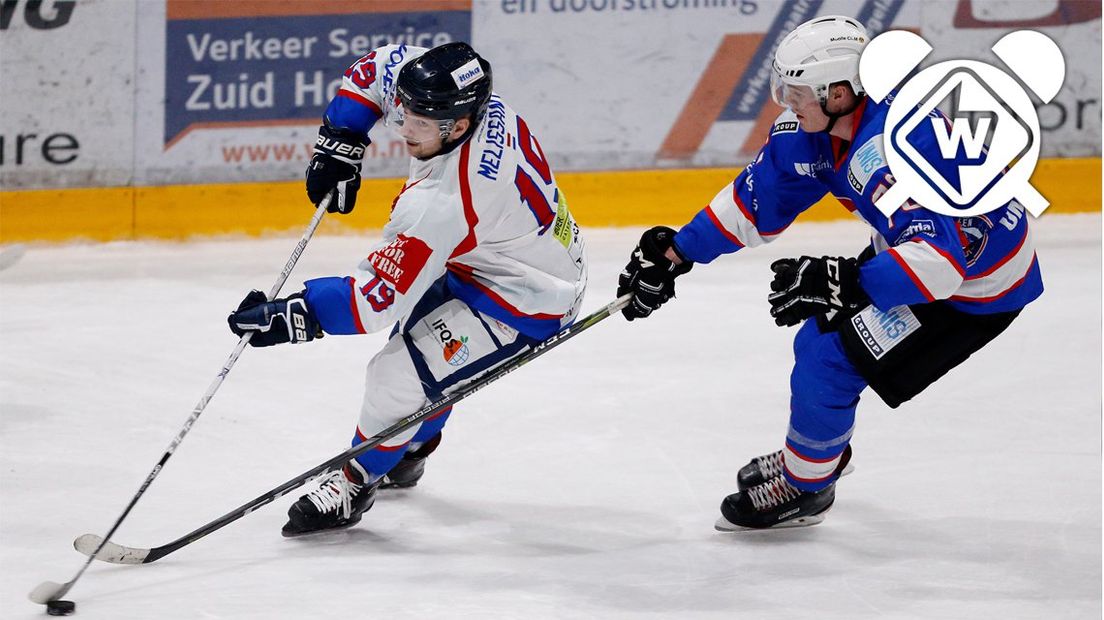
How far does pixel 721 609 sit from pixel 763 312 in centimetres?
230

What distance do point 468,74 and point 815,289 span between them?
86cm

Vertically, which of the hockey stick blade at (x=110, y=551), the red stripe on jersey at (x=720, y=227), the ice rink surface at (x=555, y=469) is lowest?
the ice rink surface at (x=555, y=469)

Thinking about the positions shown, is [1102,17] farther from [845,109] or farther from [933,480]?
[845,109]

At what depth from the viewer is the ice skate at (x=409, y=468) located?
3.79 meters

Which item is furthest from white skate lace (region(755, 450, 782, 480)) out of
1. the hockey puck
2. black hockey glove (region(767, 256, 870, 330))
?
the hockey puck

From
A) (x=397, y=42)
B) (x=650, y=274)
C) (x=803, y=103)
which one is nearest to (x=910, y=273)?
(x=803, y=103)

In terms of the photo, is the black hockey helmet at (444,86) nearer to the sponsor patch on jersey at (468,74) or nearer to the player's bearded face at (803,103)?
the sponsor patch on jersey at (468,74)

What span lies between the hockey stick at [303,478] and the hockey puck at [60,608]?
0.49 ft

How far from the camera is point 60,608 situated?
2959 mm

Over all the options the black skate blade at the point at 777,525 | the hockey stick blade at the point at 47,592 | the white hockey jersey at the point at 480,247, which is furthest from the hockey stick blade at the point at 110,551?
the black skate blade at the point at 777,525

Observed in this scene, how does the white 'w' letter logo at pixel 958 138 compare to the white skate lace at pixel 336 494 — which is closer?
the white 'w' letter logo at pixel 958 138

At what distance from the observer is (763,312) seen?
5.31m

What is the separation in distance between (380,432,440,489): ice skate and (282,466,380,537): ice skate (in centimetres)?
25

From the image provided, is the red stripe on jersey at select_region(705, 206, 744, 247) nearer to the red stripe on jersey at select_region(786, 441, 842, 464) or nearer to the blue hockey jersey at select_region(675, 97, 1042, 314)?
the blue hockey jersey at select_region(675, 97, 1042, 314)
